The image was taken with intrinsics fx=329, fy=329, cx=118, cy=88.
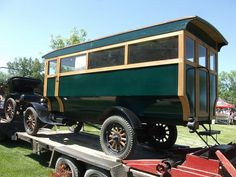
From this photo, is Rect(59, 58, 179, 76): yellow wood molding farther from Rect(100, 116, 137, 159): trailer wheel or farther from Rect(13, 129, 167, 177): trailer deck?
Rect(13, 129, 167, 177): trailer deck

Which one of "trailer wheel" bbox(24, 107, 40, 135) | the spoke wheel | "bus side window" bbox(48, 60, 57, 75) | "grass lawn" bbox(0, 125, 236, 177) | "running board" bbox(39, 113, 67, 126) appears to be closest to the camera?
the spoke wheel

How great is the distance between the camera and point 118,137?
5.92 meters

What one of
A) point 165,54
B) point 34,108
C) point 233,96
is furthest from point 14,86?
point 233,96

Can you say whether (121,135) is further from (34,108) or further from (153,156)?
(34,108)

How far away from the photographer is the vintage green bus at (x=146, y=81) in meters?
5.32

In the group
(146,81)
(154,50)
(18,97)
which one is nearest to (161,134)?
(146,81)

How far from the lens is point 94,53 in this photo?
688 cm

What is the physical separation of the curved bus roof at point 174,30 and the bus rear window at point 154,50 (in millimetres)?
149

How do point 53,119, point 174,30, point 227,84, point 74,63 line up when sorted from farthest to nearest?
point 227,84
point 53,119
point 74,63
point 174,30

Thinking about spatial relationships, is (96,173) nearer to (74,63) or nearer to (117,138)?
(117,138)

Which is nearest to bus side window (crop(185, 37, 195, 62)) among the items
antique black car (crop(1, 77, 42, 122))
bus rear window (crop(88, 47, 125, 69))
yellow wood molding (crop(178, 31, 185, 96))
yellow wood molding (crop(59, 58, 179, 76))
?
yellow wood molding (crop(178, 31, 185, 96))

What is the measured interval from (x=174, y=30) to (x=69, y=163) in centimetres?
305

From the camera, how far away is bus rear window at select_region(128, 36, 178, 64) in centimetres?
536

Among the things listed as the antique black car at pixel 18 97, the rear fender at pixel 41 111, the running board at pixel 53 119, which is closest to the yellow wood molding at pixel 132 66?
the running board at pixel 53 119
